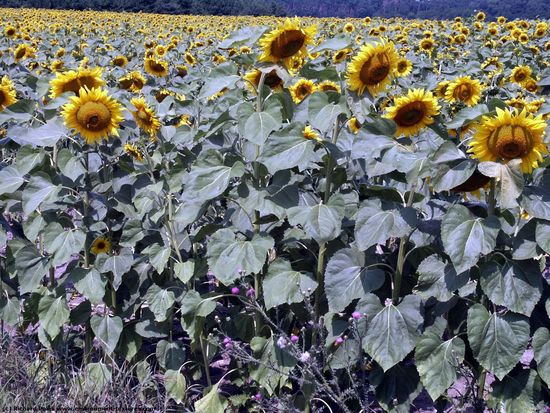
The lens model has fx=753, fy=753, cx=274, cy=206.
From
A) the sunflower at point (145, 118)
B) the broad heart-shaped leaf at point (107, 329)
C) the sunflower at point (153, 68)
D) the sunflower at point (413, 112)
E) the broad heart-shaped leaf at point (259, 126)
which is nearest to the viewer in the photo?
the broad heart-shaped leaf at point (259, 126)

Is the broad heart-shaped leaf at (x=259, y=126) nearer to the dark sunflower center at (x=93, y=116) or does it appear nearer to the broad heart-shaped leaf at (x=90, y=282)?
the dark sunflower center at (x=93, y=116)

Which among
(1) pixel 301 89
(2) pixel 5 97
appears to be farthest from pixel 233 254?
(2) pixel 5 97

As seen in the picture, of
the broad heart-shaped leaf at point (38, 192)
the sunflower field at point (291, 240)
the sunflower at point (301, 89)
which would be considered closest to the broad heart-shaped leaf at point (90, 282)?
the sunflower field at point (291, 240)

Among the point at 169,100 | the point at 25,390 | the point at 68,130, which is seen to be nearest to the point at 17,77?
the point at 169,100

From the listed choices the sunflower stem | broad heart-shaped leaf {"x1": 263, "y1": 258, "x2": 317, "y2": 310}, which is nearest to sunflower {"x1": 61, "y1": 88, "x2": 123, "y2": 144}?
broad heart-shaped leaf {"x1": 263, "y1": 258, "x2": 317, "y2": 310}

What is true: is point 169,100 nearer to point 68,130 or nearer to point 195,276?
point 68,130

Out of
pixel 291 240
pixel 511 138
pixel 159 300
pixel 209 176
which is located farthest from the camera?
pixel 159 300

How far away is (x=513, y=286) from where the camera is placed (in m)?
2.45

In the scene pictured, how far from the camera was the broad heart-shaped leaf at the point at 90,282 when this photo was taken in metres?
3.06

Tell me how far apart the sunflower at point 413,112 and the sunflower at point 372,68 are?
0.41ft

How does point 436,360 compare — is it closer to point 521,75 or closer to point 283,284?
point 283,284

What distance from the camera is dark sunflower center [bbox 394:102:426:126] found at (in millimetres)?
2859

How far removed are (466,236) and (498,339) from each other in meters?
0.37

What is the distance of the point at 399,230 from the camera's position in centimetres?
256
